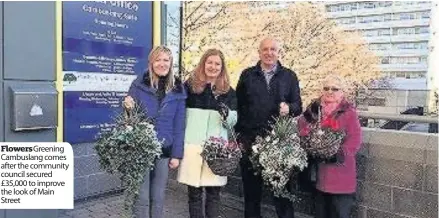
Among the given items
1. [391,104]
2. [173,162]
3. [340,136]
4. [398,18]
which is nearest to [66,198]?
[173,162]

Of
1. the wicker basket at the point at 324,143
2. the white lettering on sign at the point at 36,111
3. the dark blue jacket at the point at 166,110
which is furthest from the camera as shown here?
the dark blue jacket at the point at 166,110

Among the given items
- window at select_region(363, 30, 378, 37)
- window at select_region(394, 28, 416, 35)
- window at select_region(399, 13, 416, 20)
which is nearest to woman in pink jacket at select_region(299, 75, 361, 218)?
window at select_region(399, 13, 416, 20)

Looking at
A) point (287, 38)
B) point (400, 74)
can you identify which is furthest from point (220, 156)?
point (400, 74)

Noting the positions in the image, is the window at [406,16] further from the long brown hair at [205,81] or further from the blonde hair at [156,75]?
the blonde hair at [156,75]

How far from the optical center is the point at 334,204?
3.79m

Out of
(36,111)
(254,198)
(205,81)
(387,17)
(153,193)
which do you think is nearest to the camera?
(36,111)

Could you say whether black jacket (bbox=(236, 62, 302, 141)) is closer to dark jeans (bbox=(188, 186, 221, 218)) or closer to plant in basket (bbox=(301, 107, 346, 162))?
plant in basket (bbox=(301, 107, 346, 162))

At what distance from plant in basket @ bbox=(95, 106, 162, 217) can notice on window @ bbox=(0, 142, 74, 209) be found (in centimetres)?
62

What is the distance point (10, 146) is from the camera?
9.17 feet

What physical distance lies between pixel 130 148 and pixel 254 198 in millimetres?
1504

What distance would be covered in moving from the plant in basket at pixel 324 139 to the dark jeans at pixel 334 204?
0.35m

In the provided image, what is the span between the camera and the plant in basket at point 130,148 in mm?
3346

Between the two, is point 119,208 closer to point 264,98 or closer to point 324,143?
point 264,98

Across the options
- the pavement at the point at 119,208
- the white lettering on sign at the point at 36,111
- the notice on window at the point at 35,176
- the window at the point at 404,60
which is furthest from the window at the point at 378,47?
the notice on window at the point at 35,176
